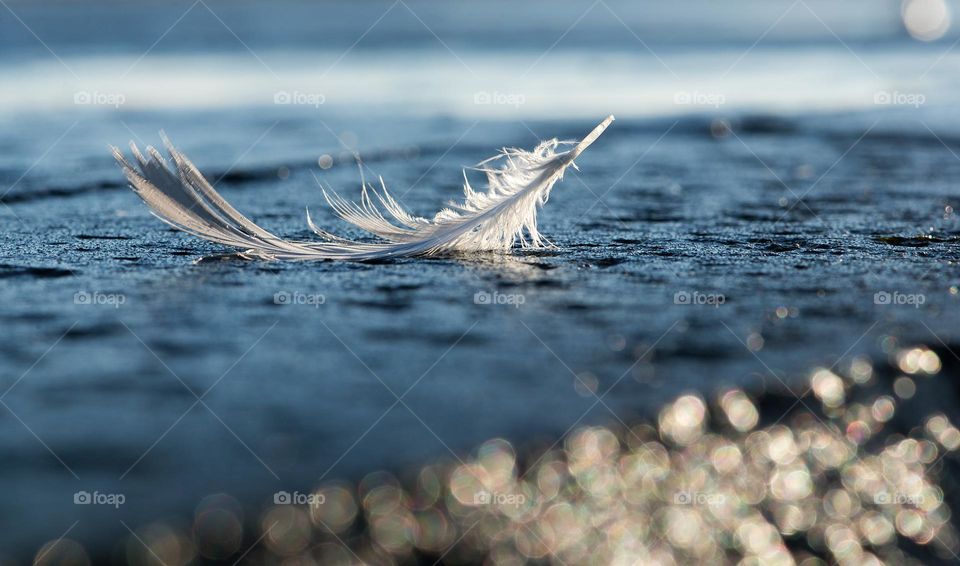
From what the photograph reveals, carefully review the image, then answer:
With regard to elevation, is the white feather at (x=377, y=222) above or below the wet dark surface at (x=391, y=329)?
above

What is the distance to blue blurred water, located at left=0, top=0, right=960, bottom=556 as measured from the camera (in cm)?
384

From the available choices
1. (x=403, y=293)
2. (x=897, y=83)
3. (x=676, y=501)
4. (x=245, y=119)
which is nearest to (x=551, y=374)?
(x=676, y=501)

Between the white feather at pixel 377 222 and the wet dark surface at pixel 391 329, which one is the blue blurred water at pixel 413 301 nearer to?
the wet dark surface at pixel 391 329

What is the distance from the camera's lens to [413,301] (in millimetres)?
5539

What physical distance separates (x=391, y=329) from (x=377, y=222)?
193 centimetres

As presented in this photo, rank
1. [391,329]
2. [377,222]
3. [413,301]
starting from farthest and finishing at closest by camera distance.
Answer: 1. [377,222]
2. [413,301]
3. [391,329]

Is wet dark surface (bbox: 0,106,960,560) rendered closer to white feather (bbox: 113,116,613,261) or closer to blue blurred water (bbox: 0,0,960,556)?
blue blurred water (bbox: 0,0,960,556)

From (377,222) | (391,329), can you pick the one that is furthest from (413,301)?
(377,222)

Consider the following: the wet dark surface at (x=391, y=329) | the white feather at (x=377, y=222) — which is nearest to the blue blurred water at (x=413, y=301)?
the wet dark surface at (x=391, y=329)

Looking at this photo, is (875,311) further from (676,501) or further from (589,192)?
(589,192)

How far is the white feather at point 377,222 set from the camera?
6.47m

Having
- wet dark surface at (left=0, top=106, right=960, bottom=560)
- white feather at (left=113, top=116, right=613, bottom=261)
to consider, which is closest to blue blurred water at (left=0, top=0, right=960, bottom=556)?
wet dark surface at (left=0, top=106, right=960, bottom=560)

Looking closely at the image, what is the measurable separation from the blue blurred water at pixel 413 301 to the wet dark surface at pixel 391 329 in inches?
0.7

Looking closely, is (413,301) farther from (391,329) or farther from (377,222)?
(377,222)
